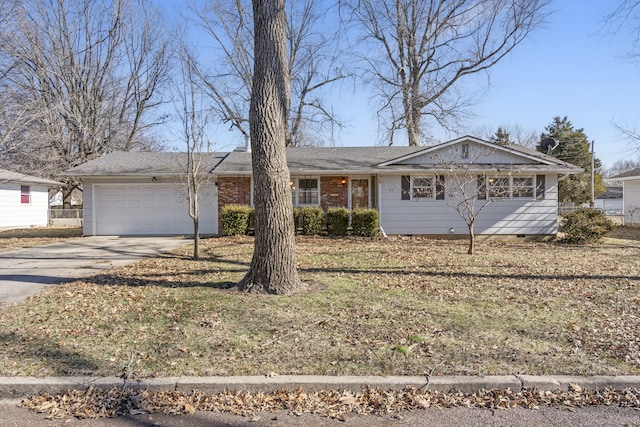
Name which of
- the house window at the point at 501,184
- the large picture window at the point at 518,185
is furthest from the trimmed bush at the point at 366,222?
the house window at the point at 501,184

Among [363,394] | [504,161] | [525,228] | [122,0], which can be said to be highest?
[122,0]

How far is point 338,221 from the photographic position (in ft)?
48.2

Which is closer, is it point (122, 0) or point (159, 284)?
point (159, 284)

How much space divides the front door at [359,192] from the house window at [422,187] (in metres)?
1.94

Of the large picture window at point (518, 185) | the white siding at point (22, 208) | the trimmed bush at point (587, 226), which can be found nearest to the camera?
the trimmed bush at point (587, 226)

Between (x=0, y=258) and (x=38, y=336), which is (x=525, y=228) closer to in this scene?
(x=38, y=336)

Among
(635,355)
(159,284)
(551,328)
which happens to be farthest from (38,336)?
(635,355)

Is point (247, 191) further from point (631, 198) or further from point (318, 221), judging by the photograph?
point (631, 198)

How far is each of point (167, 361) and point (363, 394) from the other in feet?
6.15

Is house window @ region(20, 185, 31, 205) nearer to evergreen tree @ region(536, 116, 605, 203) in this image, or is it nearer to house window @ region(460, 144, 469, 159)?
house window @ region(460, 144, 469, 159)

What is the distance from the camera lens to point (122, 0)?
27.4 m

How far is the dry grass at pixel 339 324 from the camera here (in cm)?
375

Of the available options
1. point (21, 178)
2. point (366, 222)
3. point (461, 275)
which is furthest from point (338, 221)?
point (21, 178)

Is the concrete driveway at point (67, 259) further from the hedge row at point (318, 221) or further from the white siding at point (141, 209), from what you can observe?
the hedge row at point (318, 221)
